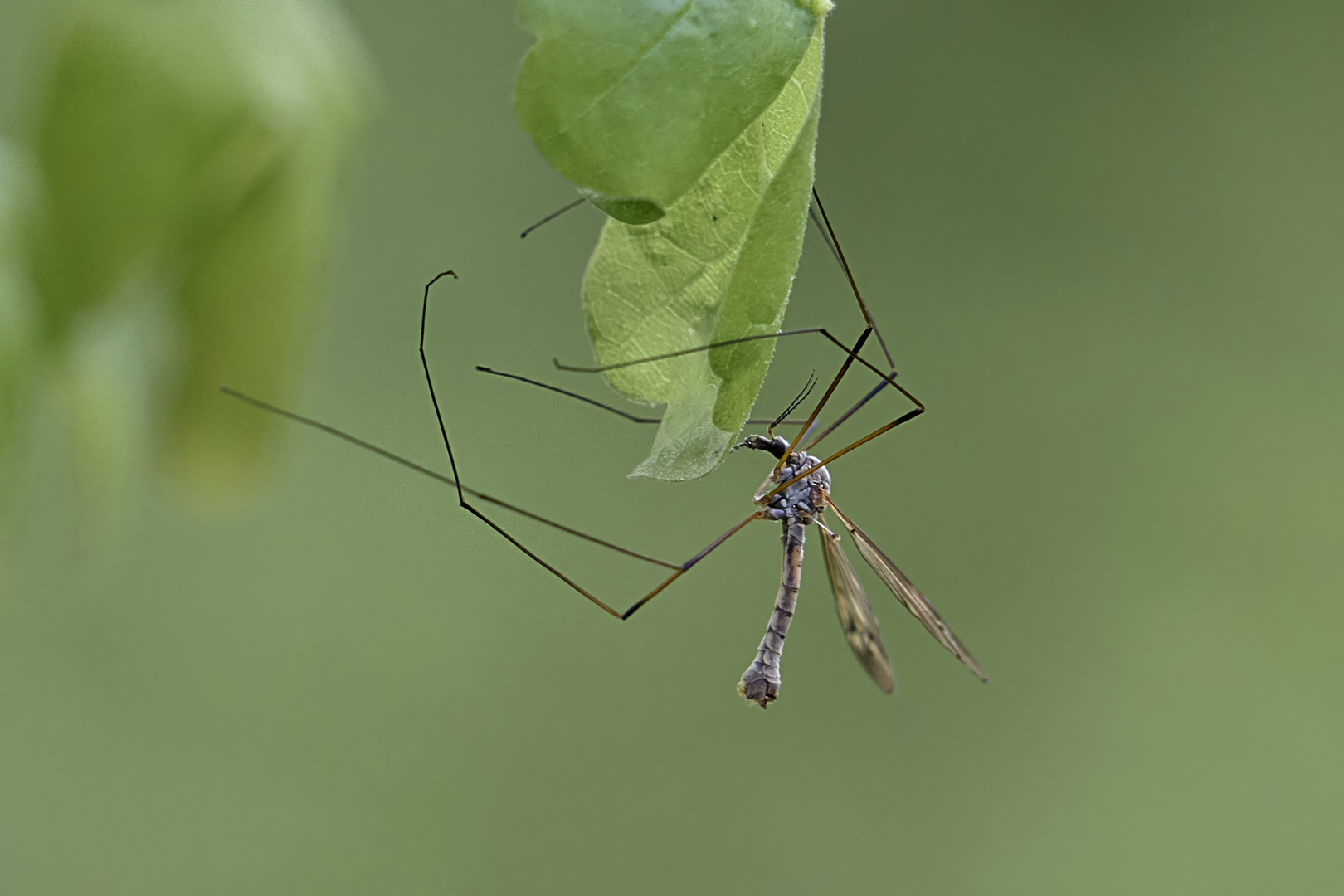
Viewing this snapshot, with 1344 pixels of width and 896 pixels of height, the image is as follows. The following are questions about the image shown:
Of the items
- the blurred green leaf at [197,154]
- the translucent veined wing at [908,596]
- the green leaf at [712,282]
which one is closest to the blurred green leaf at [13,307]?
the blurred green leaf at [197,154]

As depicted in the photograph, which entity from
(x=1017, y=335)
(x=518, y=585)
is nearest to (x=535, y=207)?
(x=518, y=585)

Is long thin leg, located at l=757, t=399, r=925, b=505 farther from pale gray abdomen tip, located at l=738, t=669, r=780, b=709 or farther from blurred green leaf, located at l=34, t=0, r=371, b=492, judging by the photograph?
blurred green leaf, located at l=34, t=0, r=371, b=492

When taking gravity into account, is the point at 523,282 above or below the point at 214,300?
above

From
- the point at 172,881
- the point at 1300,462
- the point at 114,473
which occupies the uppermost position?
the point at 1300,462

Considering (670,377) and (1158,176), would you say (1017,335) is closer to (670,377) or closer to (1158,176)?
(1158,176)

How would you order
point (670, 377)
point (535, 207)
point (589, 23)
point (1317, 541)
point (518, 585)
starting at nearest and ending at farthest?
1. point (589, 23)
2. point (670, 377)
3. point (535, 207)
4. point (518, 585)
5. point (1317, 541)

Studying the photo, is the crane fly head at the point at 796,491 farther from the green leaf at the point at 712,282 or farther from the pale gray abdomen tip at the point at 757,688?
the green leaf at the point at 712,282

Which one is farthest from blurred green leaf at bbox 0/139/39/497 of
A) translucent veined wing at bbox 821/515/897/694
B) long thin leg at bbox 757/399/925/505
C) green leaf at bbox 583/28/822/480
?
translucent veined wing at bbox 821/515/897/694
